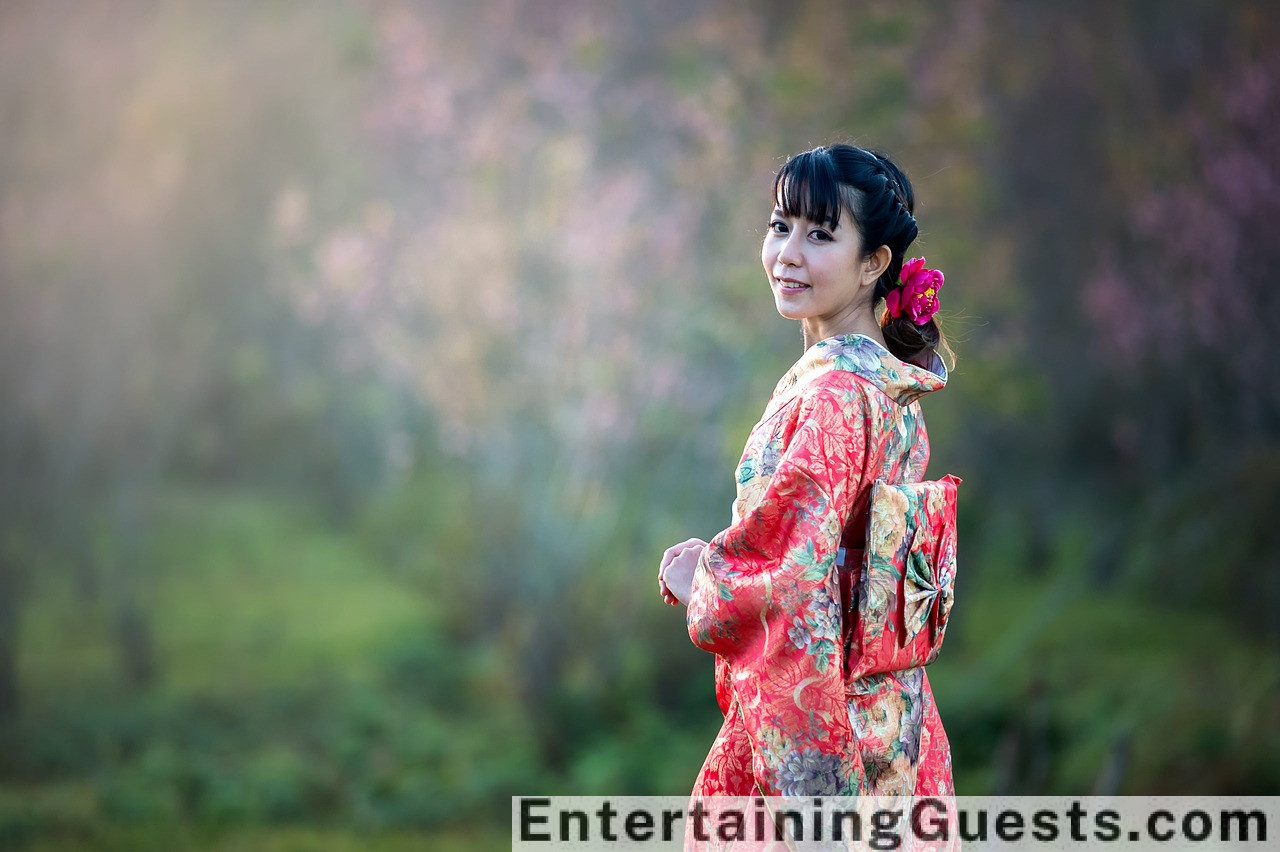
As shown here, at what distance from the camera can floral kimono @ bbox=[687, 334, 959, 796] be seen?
1.46 meters

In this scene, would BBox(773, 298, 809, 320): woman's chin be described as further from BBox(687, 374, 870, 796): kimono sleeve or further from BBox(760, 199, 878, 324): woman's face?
BBox(687, 374, 870, 796): kimono sleeve

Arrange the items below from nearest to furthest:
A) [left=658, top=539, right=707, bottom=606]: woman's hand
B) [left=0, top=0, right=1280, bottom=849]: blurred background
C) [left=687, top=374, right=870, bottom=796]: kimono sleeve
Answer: [left=687, top=374, right=870, bottom=796]: kimono sleeve
[left=658, top=539, right=707, bottom=606]: woman's hand
[left=0, top=0, right=1280, bottom=849]: blurred background

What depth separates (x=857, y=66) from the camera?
4.93 metres

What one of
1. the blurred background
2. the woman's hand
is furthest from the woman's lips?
the blurred background

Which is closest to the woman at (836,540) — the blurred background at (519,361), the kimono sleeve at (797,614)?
the kimono sleeve at (797,614)

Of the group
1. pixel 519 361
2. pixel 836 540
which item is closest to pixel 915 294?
pixel 836 540

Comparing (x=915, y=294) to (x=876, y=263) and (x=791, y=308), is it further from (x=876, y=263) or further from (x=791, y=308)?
(x=791, y=308)

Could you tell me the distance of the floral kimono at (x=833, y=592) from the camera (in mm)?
1463

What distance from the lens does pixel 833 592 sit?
59.1 inches

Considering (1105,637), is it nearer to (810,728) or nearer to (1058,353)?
(1058,353)

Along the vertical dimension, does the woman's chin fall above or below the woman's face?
below

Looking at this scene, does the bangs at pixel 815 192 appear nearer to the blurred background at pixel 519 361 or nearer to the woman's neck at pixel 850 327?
the woman's neck at pixel 850 327

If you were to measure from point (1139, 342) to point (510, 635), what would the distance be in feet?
8.91

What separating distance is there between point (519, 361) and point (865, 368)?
3475 millimetres
